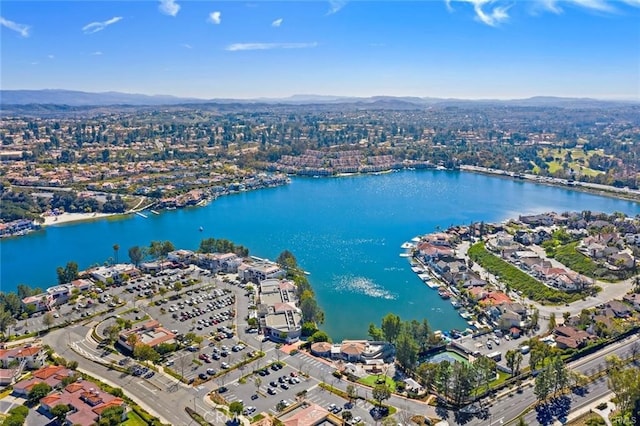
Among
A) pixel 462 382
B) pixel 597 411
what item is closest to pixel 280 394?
pixel 462 382

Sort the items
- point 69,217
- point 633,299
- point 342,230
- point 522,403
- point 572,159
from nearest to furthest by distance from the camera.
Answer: point 522,403, point 633,299, point 342,230, point 69,217, point 572,159

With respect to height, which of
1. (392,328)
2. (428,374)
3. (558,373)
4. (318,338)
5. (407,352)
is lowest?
(318,338)

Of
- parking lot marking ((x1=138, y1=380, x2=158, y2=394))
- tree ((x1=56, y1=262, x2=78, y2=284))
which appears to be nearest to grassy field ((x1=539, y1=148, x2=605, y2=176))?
tree ((x1=56, y1=262, x2=78, y2=284))

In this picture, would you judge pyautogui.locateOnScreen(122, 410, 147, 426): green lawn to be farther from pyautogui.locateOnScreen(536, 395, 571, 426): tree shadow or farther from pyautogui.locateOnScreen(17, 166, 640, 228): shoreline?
pyautogui.locateOnScreen(17, 166, 640, 228): shoreline

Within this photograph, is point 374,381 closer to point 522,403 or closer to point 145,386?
point 522,403

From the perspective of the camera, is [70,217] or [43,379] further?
[70,217]

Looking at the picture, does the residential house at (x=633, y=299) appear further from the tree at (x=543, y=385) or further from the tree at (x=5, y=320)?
the tree at (x=5, y=320)
